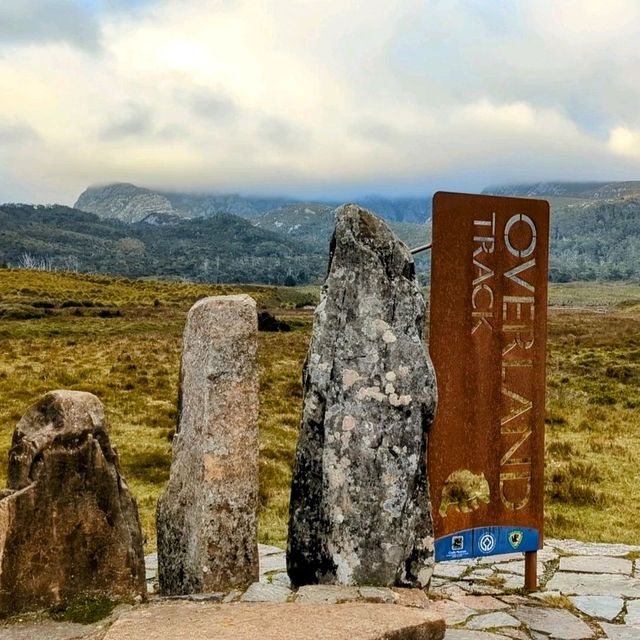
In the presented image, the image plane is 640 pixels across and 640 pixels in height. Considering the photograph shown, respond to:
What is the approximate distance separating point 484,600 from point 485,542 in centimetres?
57

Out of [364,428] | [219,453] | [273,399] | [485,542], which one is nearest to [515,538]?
[485,542]

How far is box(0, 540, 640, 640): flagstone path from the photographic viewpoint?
19.4 feet

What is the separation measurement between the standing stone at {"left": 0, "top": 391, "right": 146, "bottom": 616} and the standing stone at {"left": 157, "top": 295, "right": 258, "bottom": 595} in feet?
2.16

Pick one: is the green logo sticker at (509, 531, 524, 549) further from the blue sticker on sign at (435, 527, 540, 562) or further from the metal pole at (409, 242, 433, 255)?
the metal pole at (409, 242, 433, 255)

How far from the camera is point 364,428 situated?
23.7 ft

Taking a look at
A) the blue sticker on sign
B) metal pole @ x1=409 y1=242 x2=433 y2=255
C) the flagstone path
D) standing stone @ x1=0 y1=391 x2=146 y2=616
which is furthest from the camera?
metal pole @ x1=409 y1=242 x2=433 y2=255

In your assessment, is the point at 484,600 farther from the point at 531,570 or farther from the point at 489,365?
the point at 489,365

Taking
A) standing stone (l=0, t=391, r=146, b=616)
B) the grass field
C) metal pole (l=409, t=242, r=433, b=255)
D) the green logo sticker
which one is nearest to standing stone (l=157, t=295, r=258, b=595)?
standing stone (l=0, t=391, r=146, b=616)

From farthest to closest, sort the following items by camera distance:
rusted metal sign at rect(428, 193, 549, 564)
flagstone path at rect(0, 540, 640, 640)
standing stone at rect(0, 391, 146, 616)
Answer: rusted metal sign at rect(428, 193, 549, 564) < standing stone at rect(0, 391, 146, 616) < flagstone path at rect(0, 540, 640, 640)

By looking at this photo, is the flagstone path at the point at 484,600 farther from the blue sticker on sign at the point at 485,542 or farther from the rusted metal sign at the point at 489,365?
the rusted metal sign at the point at 489,365

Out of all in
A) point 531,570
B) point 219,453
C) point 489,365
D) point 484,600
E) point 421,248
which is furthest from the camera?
point 531,570

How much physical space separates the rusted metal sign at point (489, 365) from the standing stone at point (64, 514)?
3.04 m

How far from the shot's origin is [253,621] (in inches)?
227

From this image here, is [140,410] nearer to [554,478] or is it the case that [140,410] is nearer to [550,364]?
[554,478]
